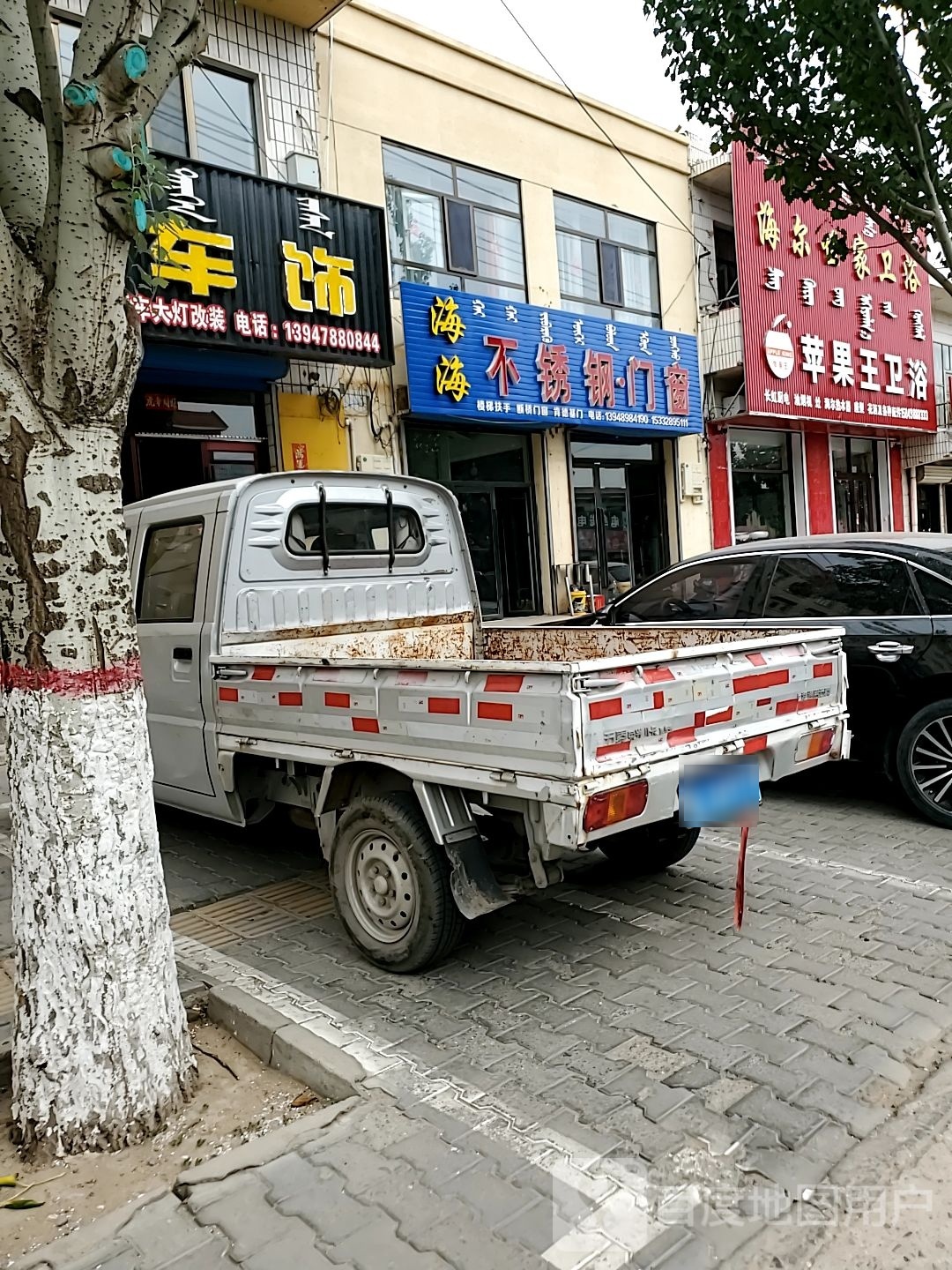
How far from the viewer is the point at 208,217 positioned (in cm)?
897

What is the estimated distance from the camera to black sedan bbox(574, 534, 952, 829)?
5.52m

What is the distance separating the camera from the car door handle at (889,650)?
18.4 feet

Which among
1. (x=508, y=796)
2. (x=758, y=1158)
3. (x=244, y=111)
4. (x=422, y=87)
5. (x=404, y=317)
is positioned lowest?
(x=758, y=1158)

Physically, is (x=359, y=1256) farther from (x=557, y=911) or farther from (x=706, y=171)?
(x=706, y=171)

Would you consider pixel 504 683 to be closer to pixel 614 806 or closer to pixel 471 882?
pixel 614 806

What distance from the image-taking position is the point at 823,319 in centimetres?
1747

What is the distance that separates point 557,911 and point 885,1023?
5.24ft

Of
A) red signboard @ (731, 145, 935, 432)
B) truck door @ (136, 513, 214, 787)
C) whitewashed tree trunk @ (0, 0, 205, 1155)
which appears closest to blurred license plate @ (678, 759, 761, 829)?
whitewashed tree trunk @ (0, 0, 205, 1155)

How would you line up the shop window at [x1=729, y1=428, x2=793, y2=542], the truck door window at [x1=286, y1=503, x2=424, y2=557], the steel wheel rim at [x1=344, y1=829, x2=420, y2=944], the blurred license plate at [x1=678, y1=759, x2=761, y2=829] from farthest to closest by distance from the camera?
the shop window at [x1=729, y1=428, x2=793, y2=542]
the truck door window at [x1=286, y1=503, x2=424, y2=557]
the steel wheel rim at [x1=344, y1=829, x2=420, y2=944]
the blurred license plate at [x1=678, y1=759, x2=761, y2=829]

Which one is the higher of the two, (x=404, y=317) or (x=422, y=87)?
(x=422, y=87)

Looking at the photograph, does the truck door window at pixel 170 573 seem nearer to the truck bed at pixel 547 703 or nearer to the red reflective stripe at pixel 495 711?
the truck bed at pixel 547 703

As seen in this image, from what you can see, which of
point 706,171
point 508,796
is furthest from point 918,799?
point 706,171

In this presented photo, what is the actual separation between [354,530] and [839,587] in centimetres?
316

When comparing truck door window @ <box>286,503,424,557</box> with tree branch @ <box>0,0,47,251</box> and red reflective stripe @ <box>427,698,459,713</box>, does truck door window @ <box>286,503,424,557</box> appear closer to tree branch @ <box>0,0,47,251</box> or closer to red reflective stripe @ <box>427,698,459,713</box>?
red reflective stripe @ <box>427,698,459,713</box>
